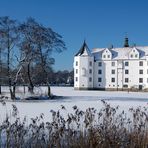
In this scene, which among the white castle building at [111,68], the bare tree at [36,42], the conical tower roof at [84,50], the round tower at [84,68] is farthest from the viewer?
the conical tower roof at [84,50]

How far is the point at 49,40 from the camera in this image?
119 feet

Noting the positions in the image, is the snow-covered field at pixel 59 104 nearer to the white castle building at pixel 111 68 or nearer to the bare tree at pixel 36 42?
the bare tree at pixel 36 42

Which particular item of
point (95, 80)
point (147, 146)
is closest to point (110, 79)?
point (95, 80)

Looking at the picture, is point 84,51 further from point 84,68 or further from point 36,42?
point 36,42

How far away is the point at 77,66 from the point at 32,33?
133ft

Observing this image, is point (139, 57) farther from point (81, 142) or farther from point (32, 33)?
point (81, 142)

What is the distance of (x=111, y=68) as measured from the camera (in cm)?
7531

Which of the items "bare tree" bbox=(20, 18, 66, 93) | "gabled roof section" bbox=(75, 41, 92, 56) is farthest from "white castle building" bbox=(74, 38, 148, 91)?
"bare tree" bbox=(20, 18, 66, 93)

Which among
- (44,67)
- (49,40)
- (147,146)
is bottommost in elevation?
(147,146)

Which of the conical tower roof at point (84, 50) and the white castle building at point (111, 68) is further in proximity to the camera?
the conical tower roof at point (84, 50)

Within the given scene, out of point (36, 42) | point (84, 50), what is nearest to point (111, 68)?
point (84, 50)

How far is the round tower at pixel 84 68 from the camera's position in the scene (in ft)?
243

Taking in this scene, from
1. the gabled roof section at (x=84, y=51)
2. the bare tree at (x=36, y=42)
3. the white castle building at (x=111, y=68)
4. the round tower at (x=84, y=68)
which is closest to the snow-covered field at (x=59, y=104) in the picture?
the bare tree at (x=36, y=42)

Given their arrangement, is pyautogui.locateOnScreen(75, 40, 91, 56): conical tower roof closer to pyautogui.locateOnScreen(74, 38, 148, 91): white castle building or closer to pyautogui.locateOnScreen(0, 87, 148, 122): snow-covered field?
pyautogui.locateOnScreen(74, 38, 148, 91): white castle building
